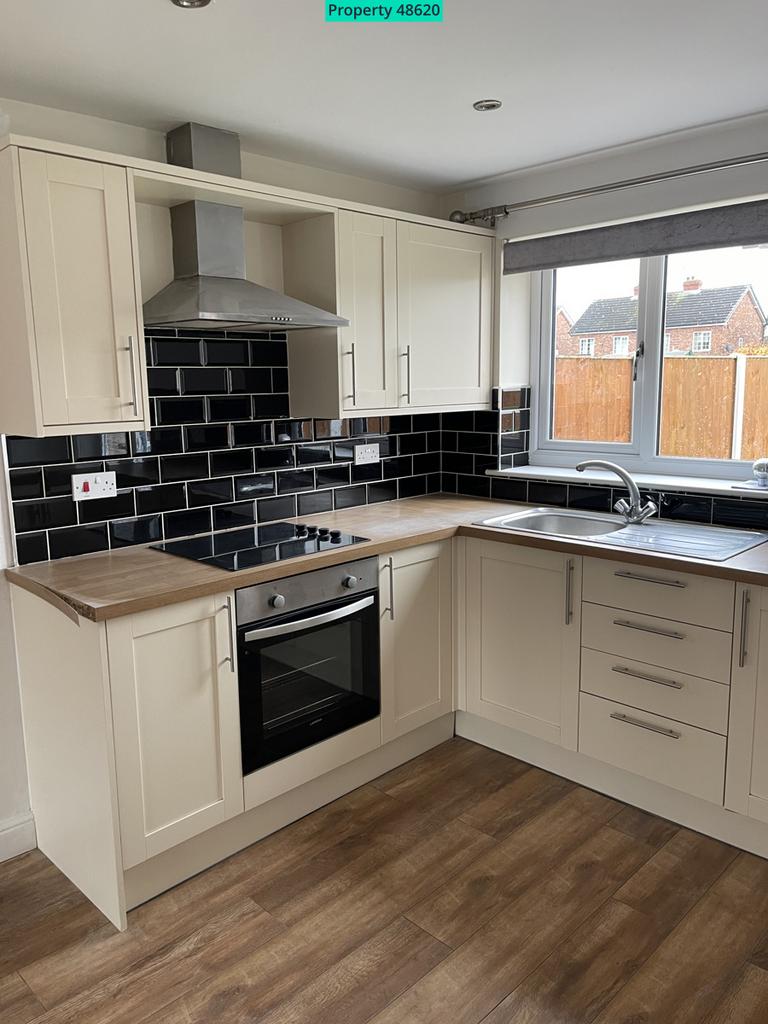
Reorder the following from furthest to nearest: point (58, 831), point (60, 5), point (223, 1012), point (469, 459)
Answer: point (469, 459) < point (58, 831) < point (223, 1012) < point (60, 5)

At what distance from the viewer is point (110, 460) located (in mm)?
2568

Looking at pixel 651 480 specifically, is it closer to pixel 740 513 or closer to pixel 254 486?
pixel 740 513

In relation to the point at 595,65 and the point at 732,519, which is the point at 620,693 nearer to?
the point at 732,519

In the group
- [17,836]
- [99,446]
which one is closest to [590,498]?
[99,446]

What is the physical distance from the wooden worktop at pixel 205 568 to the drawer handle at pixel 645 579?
5cm

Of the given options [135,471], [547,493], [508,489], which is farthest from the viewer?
[508,489]

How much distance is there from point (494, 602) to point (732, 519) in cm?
90

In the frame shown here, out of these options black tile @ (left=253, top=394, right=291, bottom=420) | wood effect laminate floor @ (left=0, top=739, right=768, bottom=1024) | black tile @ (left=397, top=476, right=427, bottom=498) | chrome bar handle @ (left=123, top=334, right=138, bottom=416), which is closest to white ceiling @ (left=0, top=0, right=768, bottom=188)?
chrome bar handle @ (left=123, top=334, right=138, bottom=416)

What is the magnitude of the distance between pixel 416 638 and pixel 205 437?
41.7 inches

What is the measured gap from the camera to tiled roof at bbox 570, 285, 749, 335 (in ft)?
9.65

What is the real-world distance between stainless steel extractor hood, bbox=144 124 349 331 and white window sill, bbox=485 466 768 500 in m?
1.16

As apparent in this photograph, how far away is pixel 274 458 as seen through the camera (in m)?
3.04

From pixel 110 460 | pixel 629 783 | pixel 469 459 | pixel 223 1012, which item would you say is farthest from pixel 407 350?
pixel 223 1012

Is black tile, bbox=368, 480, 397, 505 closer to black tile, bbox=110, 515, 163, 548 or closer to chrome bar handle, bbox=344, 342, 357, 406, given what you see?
chrome bar handle, bbox=344, 342, 357, 406
